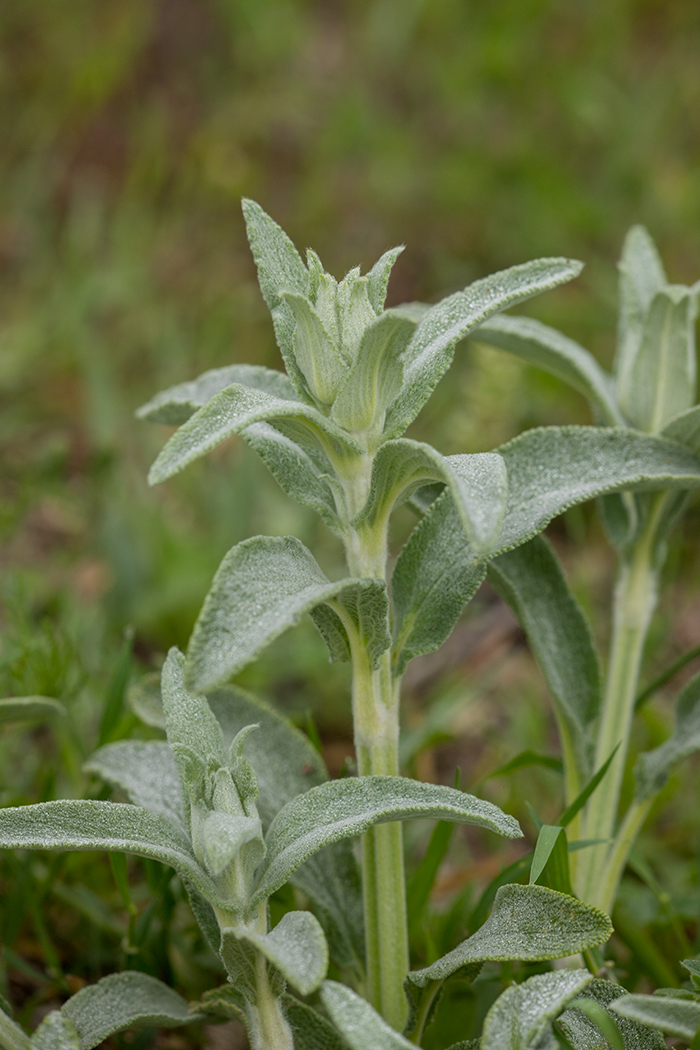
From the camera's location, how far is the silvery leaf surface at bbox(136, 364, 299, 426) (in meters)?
1.50

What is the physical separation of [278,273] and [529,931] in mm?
943

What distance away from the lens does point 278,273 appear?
141 centimetres

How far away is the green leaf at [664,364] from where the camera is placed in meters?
1.66

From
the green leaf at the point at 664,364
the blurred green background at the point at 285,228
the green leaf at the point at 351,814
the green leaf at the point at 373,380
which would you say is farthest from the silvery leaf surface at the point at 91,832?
the green leaf at the point at 664,364

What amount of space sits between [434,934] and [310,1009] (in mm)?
419

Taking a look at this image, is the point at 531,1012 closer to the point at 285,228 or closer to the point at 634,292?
the point at 634,292

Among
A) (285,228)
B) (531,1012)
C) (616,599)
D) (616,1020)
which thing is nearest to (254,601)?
(531,1012)

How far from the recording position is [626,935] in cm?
167

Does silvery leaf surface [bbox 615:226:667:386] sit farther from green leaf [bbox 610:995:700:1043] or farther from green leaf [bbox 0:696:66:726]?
green leaf [bbox 0:696:66:726]

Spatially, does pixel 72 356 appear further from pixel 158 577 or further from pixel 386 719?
pixel 386 719

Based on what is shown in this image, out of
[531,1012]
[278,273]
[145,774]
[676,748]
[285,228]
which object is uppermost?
[285,228]

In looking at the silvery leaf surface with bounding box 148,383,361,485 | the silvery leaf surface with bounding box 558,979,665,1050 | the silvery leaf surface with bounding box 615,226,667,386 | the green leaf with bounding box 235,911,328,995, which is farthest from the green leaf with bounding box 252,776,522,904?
the silvery leaf surface with bounding box 615,226,667,386

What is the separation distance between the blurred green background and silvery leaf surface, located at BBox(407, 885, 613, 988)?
2.73ft

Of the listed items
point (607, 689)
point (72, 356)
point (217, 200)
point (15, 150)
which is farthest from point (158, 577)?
point (15, 150)
